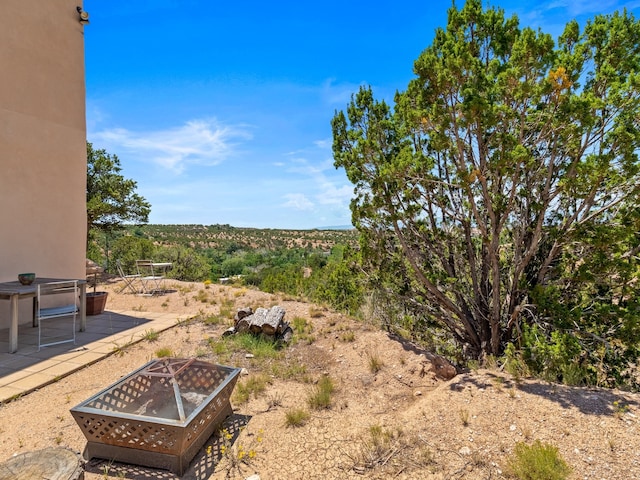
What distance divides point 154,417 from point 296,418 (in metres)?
1.29

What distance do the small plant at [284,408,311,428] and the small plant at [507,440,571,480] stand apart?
70.7 inches

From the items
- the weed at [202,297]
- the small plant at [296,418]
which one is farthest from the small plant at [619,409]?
the weed at [202,297]

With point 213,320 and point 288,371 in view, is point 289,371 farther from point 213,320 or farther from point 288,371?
point 213,320

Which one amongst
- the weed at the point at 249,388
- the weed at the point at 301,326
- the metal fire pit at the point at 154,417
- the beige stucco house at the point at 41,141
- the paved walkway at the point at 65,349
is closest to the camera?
the metal fire pit at the point at 154,417

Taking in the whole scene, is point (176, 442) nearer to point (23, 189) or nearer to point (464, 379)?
point (464, 379)

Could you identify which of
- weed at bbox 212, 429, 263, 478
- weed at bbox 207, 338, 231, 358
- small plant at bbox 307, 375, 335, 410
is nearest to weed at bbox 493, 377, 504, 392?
small plant at bbox 307, 375, 335, 410

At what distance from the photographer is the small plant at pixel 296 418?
334 cm

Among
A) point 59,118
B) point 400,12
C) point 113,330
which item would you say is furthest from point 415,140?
point 59,118

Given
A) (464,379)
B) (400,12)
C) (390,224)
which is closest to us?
(464,379)

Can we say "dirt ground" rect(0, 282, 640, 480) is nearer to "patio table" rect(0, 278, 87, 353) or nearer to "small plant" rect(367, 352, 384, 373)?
"small plant" rect(367, 352, 384, 373)

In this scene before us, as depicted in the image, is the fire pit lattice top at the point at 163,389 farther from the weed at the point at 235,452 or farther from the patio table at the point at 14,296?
the patio table at the point at 14,296

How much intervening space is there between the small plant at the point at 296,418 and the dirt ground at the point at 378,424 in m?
0.02

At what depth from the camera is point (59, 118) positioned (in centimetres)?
660

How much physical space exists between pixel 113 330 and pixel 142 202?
7735mm
